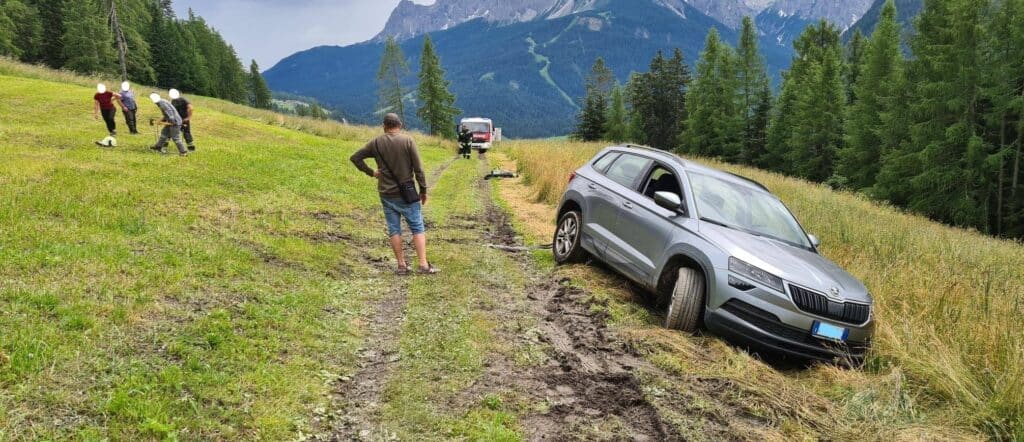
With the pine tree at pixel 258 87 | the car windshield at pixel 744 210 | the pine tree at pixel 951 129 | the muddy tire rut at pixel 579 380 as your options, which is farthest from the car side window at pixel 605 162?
the pine tree at pixel 258 87

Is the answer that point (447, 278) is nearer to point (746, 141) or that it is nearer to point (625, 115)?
point (746, 141)

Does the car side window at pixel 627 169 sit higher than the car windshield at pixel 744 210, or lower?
higher

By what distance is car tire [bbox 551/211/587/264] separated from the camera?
770 centimetres

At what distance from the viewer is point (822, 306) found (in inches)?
187

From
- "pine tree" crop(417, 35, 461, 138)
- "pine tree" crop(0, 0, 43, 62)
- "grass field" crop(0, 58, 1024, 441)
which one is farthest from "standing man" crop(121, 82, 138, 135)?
"pine tree" crop(0, 0, 43, 62)

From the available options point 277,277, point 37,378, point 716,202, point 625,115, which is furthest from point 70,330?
point 625,115

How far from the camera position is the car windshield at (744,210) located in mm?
5902

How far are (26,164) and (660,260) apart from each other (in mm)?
11054

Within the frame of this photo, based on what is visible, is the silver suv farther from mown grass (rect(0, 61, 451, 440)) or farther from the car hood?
mown grass (rect(0, 61, 451, 440))

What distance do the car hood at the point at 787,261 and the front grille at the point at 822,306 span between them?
6 centimetres

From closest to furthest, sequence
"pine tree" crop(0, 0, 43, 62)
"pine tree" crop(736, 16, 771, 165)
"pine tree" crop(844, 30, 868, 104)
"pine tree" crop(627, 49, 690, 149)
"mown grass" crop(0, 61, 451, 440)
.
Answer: "mown grass" crop(0, 61, 451, 440), "pine tree" crop(844, 30, 868, 104), "pine tree" crop(736, 16, 771, 165), "pine tree" crop(0, 0, 43, 62), "pine tree" crop(627, 49, 690, 149)

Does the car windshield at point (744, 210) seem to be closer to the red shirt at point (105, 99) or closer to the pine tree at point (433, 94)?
the red shirt at point (105, 99)

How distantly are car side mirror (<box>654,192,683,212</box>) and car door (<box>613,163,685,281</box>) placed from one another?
0.10 meters

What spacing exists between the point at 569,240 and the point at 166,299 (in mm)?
5244
